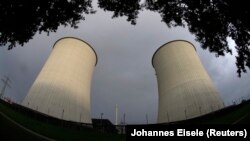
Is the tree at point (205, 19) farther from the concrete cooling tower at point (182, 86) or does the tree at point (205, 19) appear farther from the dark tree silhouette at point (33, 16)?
the concrete cooling tower at point (182, 86)

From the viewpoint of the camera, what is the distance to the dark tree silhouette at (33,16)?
731 cm

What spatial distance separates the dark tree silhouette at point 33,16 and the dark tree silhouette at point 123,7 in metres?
0.47

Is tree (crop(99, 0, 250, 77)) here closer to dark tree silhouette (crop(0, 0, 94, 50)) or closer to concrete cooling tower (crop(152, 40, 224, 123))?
dark tree silhouette (crop(0, 0, 94, 50))

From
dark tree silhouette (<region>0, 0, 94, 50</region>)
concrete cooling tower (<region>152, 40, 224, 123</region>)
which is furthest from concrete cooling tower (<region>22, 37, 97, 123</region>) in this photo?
dark tree silhouette (<region>0, 0, 94, 50</region>)

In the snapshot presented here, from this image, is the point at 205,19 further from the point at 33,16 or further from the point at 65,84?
the point at 65,84

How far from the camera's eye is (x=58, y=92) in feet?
59.9

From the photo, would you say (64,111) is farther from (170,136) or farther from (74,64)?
(170,136)

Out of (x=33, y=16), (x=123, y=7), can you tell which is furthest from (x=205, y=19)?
(x=33, y=16)

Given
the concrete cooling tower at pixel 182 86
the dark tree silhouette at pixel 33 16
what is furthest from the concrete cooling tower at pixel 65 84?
the dark tree silhouette at pixel 33 16

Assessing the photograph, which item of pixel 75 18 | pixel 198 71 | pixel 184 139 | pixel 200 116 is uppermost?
pixel 198 71

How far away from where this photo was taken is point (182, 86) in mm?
→ 18312

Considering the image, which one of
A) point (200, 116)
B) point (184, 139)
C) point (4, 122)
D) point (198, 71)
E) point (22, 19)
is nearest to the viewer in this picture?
point (184, 139)

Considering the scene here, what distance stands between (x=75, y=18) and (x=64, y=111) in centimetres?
1053

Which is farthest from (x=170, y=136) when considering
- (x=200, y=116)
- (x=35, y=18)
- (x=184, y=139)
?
(x=200, y=116)
